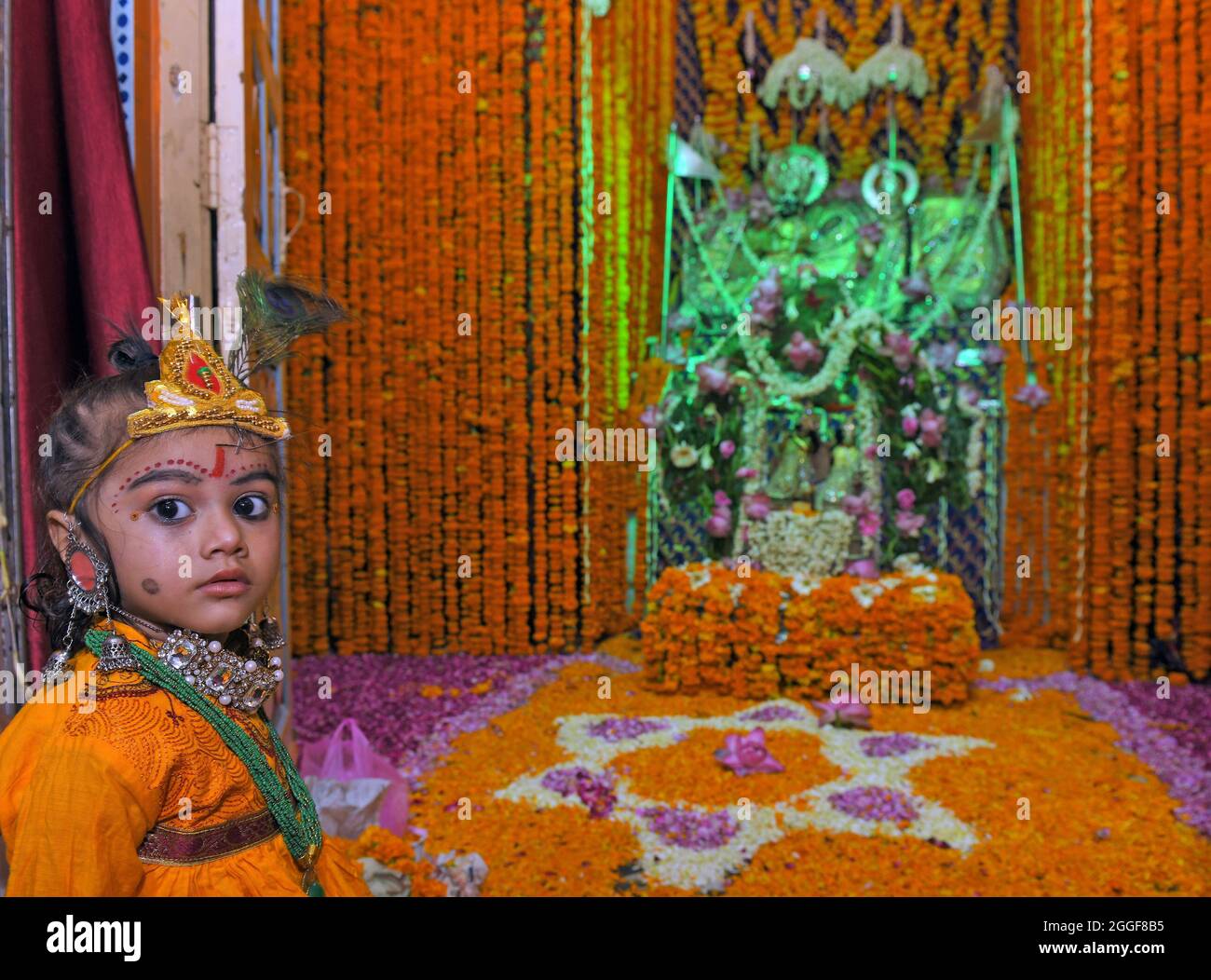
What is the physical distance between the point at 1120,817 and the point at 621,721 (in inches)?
83.0

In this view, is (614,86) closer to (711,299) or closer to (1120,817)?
(711,299)

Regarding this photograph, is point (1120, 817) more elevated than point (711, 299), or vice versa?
point (711, 299)

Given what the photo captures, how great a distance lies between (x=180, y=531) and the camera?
1.20m

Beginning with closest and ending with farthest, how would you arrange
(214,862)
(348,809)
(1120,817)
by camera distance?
(214,862) → (348,809) → (1120,817)

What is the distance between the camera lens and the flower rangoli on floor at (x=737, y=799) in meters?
3.04

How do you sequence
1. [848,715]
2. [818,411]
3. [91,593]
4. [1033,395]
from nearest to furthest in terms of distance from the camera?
[91,593], [848,715], [818,411], [1033,395]

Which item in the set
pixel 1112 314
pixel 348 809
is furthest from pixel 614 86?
pixel 348 809

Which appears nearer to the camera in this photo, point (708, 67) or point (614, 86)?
point (614, 86)

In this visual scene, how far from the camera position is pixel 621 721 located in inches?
173

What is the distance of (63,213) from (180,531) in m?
0.93

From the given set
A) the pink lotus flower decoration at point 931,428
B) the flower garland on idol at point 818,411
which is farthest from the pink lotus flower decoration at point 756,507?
the pink lotus flower decoration at point 931,428

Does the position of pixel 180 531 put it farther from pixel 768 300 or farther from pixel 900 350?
pixel 900 350

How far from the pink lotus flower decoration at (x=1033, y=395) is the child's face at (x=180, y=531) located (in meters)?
5.91

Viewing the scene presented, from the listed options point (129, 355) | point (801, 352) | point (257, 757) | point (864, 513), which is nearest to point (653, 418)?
point (801, 352)
